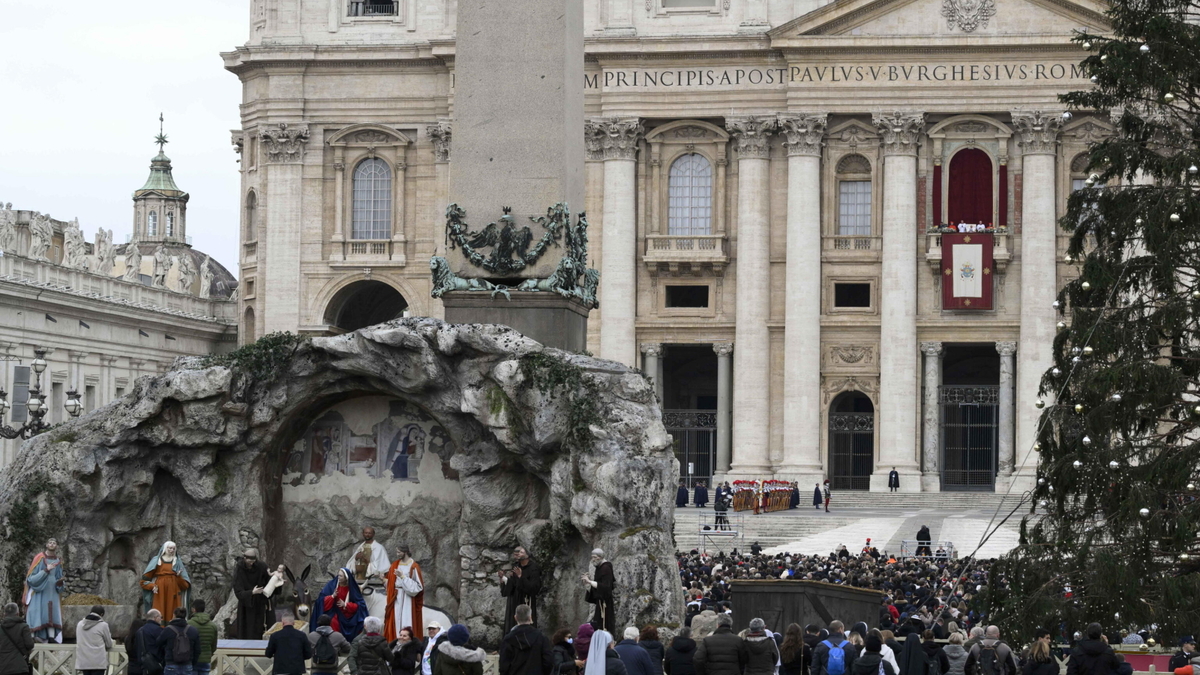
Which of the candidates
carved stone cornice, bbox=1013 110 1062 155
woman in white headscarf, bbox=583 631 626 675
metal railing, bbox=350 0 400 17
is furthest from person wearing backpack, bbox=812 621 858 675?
metal railing, bbox=350 0 400 17

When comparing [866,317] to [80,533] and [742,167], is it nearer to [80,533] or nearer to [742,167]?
[742,167]

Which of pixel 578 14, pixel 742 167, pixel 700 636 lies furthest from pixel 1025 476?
pixel 700 636

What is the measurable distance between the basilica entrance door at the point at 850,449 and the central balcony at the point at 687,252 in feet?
18.3

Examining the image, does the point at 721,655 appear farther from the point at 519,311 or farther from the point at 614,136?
the point at 614,136

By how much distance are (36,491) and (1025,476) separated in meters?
41.3

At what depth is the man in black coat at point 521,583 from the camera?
837 inches

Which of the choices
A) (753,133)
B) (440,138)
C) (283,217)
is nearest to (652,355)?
(753,133)

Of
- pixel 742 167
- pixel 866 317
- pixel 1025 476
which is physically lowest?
pixel 1025 476

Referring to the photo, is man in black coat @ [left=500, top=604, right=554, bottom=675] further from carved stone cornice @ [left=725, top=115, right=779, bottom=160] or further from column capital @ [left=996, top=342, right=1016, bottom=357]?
column capital @ [left=996, top=342, right=1016, bottom=357]

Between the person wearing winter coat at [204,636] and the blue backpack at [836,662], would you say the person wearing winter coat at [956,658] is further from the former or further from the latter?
the person wearing winter coat at [204,636]

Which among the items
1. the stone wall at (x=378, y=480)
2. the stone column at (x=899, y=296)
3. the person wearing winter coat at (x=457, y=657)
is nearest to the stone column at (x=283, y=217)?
the stone column at (x=899, y=296)

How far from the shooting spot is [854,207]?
64062mm

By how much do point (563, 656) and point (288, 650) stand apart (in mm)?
2221

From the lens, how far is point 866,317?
209 feet
